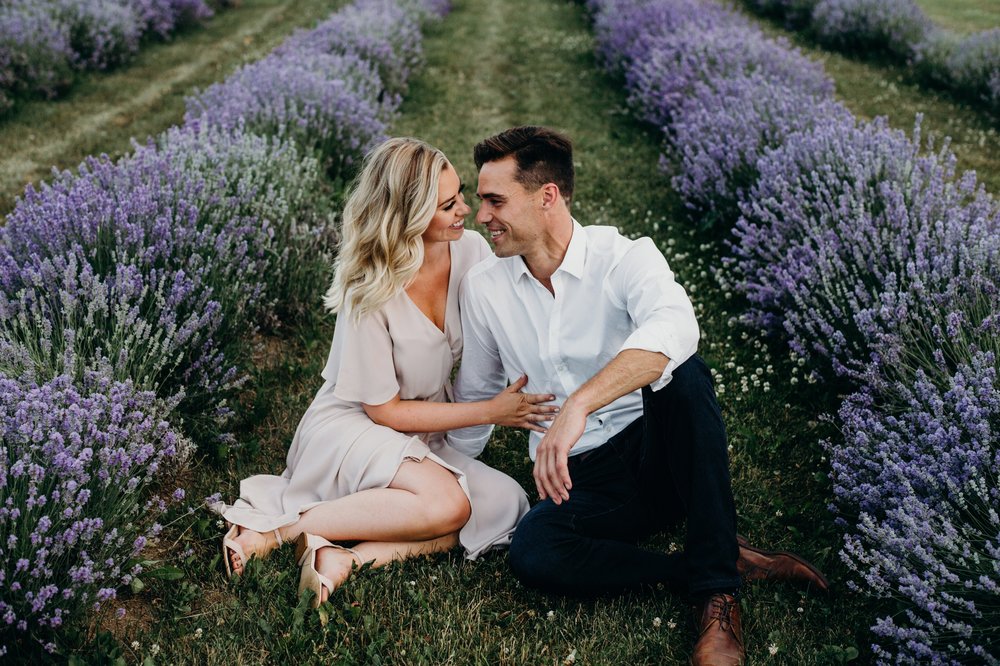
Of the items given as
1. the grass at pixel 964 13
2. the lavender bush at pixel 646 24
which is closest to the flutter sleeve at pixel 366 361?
the lavender bush at pixel 646 24

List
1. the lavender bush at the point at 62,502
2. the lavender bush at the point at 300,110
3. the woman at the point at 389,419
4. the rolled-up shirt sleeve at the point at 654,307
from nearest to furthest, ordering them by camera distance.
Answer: the lavender bush at the point at 62,502 < the rolled-up shirt sleeve at the point at 654,307 < the woman at the point at 389,419 < the lavender bush at the point at 300,110

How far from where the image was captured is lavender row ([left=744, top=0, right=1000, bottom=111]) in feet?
27.6

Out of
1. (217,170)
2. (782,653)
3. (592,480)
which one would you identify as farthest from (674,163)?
(782,653)

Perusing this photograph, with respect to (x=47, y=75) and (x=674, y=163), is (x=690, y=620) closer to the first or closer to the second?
(x=674, y=163)

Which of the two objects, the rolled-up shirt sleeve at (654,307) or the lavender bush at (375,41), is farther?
the lavender bush at (375,41)

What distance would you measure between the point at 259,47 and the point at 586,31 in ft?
15.9

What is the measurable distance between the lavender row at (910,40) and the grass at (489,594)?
5.22 m

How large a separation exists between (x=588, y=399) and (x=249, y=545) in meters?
1.39

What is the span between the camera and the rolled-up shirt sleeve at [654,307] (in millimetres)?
2547

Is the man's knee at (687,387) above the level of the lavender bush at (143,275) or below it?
above

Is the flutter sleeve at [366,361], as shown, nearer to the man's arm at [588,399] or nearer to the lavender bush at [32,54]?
the man's arm at [588,399]

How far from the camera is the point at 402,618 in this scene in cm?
276

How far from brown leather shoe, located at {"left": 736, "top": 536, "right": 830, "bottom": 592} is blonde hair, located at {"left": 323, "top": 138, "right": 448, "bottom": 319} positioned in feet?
5.24

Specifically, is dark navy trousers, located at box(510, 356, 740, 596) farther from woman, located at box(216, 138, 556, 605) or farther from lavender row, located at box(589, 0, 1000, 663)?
lavender row, located at box(589, 0, 1000, 663)
